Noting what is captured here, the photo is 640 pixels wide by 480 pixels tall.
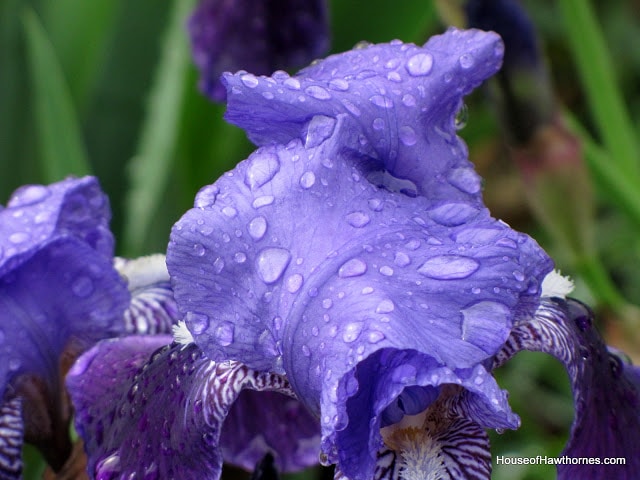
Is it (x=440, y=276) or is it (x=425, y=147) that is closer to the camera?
(x=440, y=276)

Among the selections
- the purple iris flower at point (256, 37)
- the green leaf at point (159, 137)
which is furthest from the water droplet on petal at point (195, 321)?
the green leaf at point (159, 137)

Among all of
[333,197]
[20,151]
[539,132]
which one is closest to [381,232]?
[333,197]

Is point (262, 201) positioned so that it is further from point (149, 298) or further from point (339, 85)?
point (149, 298)

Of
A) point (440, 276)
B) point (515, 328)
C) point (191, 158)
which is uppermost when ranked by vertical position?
point (440, 276)

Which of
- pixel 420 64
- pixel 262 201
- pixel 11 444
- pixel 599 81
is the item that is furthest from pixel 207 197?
pixel 599 81

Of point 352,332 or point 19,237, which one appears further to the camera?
point 19,237

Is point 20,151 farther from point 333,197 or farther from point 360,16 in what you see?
point 333,197

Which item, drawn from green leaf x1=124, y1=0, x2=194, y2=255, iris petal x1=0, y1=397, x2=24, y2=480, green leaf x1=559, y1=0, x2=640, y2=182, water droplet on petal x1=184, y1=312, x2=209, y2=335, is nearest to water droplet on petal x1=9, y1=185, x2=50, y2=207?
iris petal x1=0, y1=397, x2=24, y2=480
